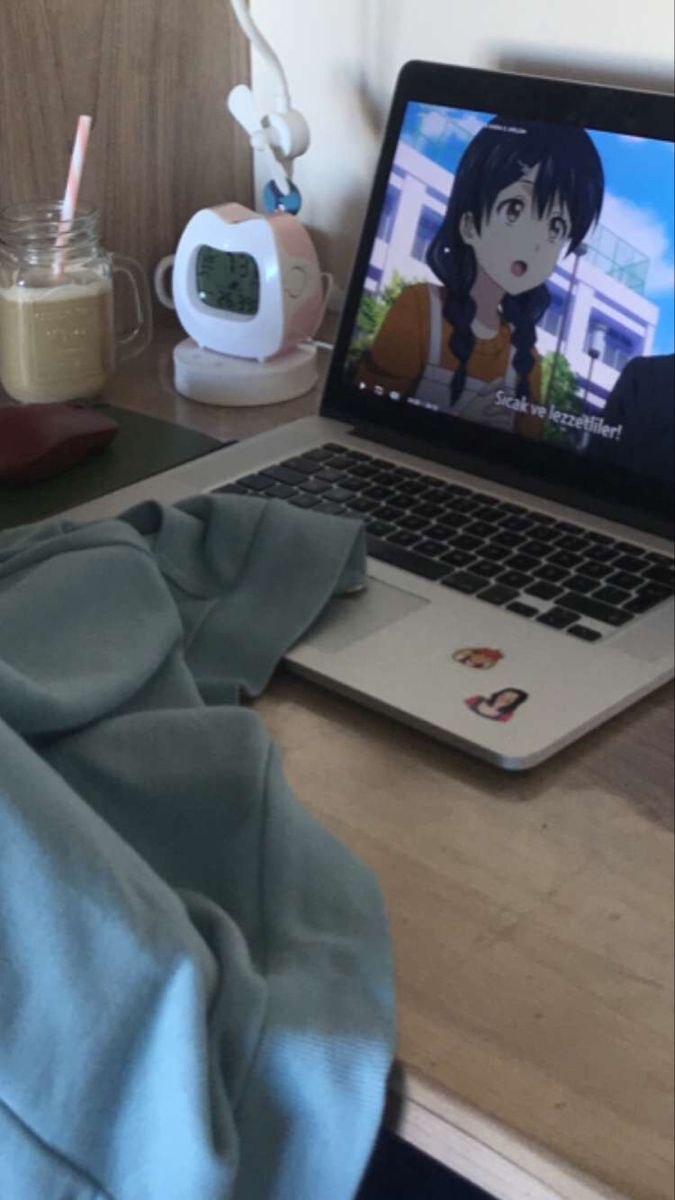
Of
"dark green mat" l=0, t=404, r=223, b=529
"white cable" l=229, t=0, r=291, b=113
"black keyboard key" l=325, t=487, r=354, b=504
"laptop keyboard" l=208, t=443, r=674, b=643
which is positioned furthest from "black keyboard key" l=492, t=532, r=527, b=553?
"white cable" l=229, t=0, r=291, b=113

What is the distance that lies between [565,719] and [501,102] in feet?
1.60

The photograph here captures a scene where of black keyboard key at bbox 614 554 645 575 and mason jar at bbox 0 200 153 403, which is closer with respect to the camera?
black keyboard key at bbox 614 554 645 575

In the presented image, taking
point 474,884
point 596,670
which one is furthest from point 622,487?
point 474,884

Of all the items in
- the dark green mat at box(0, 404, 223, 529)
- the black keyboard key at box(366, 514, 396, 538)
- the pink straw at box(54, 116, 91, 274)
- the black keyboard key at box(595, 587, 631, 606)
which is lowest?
the dark green mat at box(0, 404, 223, 529)

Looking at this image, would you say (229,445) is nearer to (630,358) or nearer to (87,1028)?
(630,358)

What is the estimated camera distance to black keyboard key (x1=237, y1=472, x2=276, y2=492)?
36.2 inches

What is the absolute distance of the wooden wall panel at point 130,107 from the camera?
110 centimetres

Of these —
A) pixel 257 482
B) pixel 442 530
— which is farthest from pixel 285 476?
pixel 442 530

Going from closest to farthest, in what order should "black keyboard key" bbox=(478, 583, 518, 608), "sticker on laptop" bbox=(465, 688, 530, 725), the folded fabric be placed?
the folded fabric, "sticker on laptop" bbox=(465, 688, 530, 725), "black keyboard key" bbox=(478, 583, 518, 608)

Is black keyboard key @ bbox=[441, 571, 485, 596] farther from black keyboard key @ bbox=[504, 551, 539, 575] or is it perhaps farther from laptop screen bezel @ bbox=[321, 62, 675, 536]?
laptop screen bezel @ bbox=[321, 62, 675, 536]

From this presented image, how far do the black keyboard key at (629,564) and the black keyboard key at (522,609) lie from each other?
8cm

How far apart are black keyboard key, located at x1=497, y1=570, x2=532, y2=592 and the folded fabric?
24 cm

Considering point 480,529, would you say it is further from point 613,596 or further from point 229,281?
point 229,281

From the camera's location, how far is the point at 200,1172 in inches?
18.2
